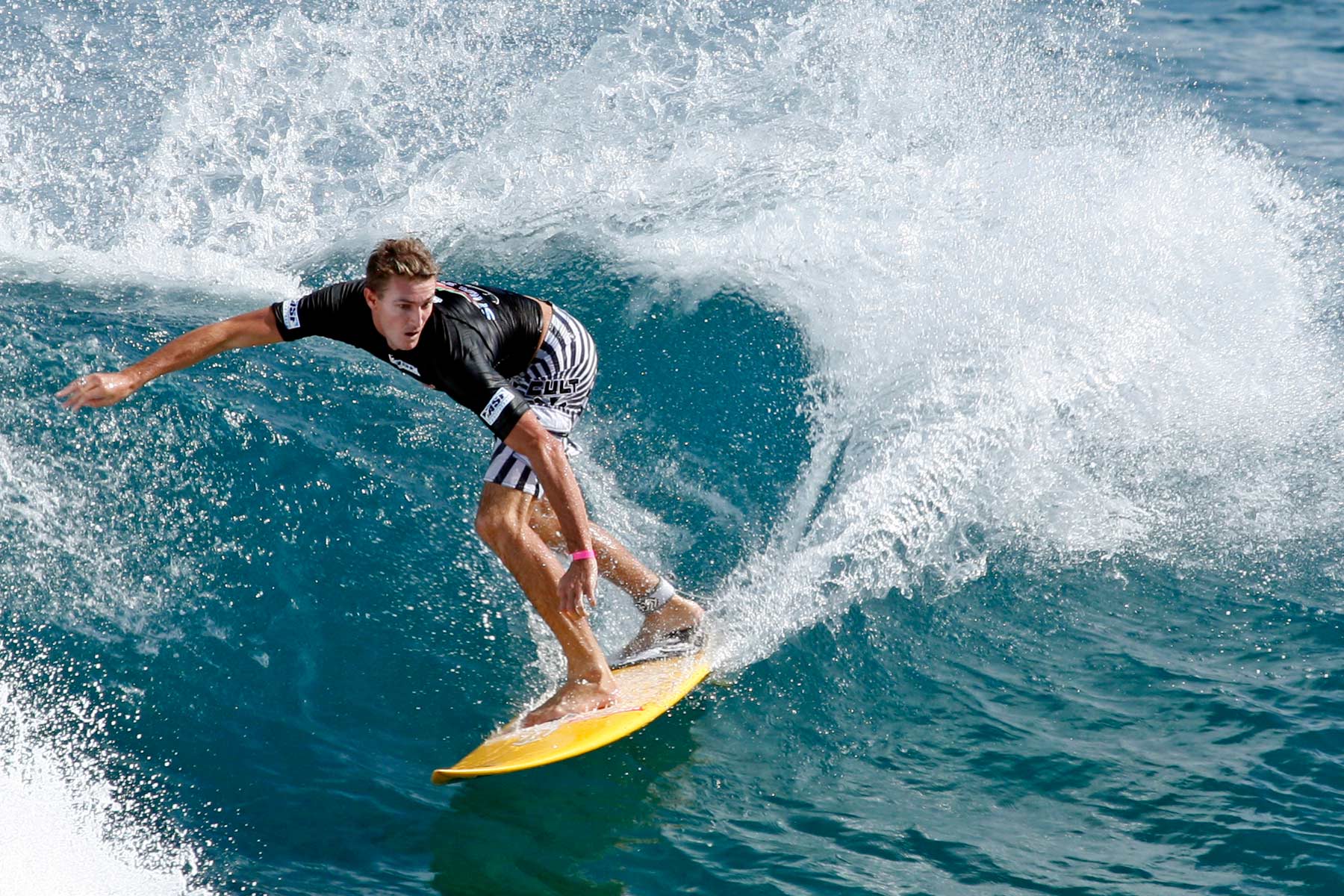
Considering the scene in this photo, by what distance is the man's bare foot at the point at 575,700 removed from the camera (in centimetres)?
468

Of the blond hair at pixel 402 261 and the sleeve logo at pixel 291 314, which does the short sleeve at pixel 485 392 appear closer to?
the blond hair at pixel 402 261

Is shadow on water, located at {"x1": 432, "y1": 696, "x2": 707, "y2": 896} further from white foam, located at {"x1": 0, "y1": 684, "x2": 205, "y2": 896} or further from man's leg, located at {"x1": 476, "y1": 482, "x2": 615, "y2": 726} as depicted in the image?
white foam, located at {"x1": 0, "y1": 684, "x2": 205, "y2": 896}

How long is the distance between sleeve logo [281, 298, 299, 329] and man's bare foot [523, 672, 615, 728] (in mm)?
1769

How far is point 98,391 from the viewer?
13.5ft

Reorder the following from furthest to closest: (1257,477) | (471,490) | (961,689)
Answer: (1257,477) → (471,490) → (961,689)

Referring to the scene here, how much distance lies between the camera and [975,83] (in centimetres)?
1062

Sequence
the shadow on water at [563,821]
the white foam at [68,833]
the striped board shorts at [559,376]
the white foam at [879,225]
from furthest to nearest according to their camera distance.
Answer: the white foam at [879,225]
the striped board shorts at [559,376]
the shadow on water at [563,821]
the white foam at [68,833]

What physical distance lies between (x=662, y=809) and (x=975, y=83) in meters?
8.23

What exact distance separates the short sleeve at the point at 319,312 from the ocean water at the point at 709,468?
1.38 m

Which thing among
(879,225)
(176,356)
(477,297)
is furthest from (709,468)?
(176,356)

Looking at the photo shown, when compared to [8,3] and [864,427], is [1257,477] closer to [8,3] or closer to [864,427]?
[864,427]

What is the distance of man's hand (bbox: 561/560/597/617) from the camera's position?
4184 mm

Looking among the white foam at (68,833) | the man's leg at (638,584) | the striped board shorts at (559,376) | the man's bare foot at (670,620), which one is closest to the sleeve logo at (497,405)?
the striped board shorts at (559,376)

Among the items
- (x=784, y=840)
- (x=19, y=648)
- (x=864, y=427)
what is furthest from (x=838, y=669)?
(x=19, y=648)
